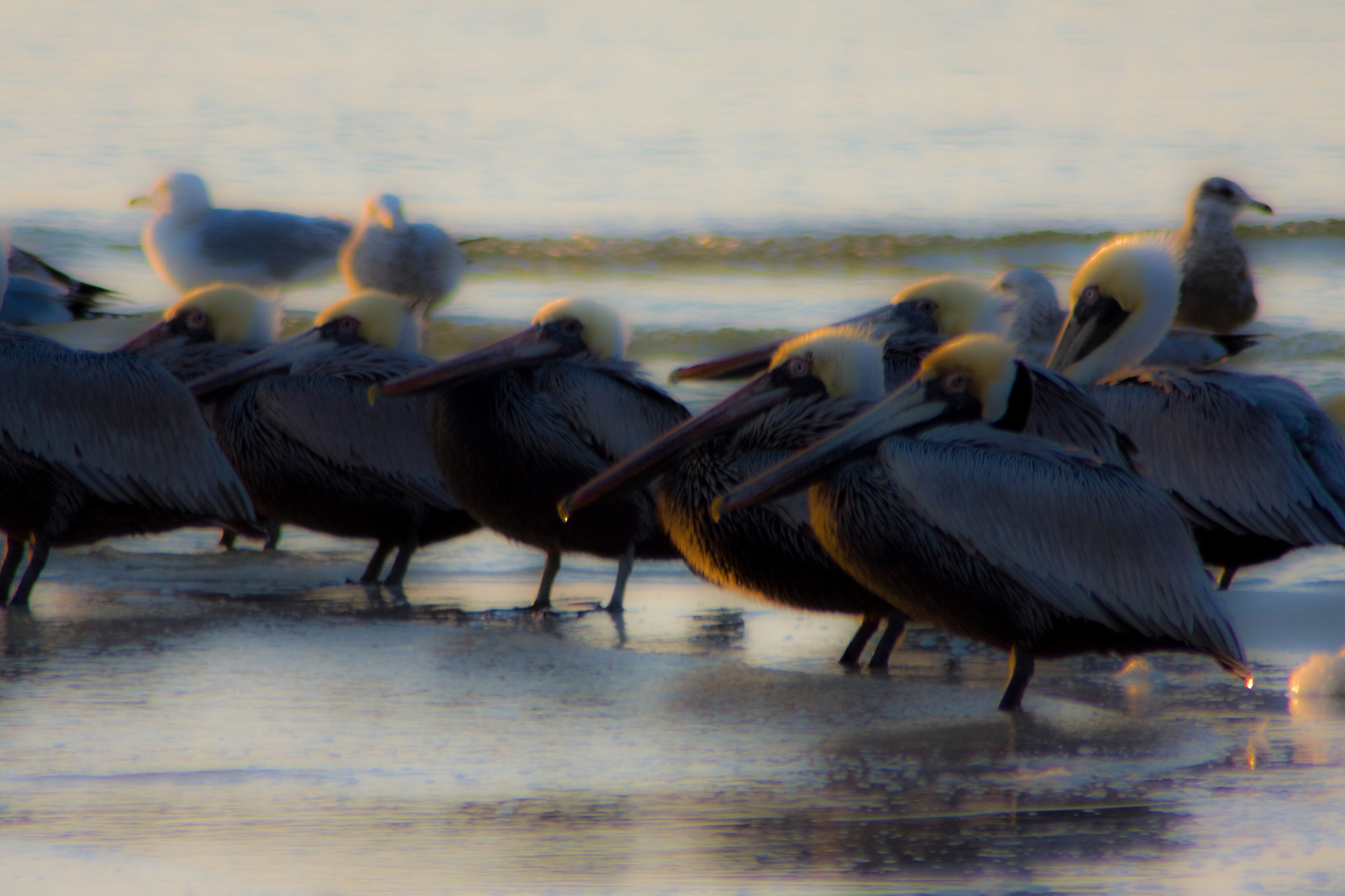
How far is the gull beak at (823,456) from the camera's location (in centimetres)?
331

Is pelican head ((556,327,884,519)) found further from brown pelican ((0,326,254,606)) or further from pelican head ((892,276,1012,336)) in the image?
brown pelican ((0,326,254,606))

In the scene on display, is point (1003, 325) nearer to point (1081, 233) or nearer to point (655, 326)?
point (655, 326)

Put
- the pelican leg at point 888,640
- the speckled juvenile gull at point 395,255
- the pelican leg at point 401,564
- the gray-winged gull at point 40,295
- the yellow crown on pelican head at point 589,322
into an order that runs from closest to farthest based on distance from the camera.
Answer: the pelican leg at point 888,640, the yellow crown on pelican head at point 589,322, the pelican leg at point 401,564, the gray-winged gull at point 40,295, the speckled juvenile gull at point 395,255

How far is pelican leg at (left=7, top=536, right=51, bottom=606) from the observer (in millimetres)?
4266

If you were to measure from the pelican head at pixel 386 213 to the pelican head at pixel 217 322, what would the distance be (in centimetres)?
479

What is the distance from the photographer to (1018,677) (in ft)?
10.7

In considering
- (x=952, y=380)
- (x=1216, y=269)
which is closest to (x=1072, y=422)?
(x=952, y=380)

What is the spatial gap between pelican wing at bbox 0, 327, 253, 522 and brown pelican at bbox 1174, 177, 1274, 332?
592 centimetres

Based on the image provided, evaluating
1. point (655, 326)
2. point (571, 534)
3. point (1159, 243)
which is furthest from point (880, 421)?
point (655, 326)

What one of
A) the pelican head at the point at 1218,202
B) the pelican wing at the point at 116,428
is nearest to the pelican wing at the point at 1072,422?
the pelican wing at the point at 116,428

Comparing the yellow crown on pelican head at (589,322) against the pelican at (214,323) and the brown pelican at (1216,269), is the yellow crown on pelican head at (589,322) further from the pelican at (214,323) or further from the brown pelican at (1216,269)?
the brown pelican at (1216,269)

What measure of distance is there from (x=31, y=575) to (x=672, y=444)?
1.68 metres

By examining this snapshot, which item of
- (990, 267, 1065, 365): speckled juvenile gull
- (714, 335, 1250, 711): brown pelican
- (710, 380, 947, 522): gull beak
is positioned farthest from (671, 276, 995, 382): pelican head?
(990, 267, 1065, 365): speckled juvenile gull

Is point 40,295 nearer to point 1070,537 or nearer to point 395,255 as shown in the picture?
point 395,255
